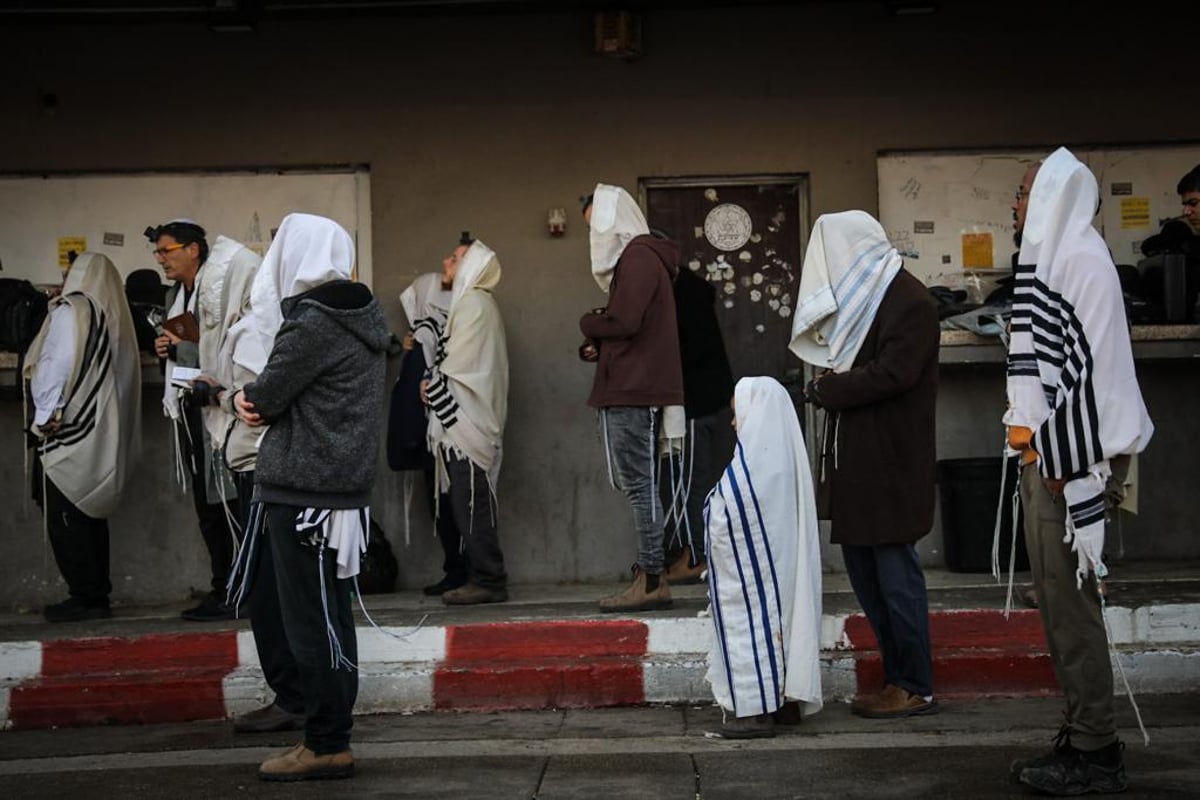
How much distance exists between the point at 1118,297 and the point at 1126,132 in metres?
4.04

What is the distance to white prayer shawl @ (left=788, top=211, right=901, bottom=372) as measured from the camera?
6.38m

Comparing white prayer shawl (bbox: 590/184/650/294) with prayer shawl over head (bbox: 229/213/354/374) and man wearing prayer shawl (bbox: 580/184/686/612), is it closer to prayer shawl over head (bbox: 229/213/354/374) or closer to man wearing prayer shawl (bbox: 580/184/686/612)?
man wearing prayer shawl (bbox: 580/184/686/612)

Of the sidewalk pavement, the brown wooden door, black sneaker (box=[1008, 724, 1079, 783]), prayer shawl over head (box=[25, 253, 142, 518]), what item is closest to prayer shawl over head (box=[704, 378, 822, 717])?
the sidewalk pavement

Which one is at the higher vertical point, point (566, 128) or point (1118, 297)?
point (566, 128)

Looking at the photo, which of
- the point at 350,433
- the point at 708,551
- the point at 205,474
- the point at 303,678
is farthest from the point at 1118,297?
the point at 205,474

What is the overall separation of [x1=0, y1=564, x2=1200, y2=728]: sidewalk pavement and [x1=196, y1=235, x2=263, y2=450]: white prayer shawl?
3.32 feet

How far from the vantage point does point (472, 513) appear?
8.11 metres

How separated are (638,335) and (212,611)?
2.51m

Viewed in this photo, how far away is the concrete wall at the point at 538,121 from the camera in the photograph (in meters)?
8.88

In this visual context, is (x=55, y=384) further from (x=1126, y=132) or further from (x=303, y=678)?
(x=1126, y=132)

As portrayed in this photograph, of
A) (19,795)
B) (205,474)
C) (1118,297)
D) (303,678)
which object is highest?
(1118,297)

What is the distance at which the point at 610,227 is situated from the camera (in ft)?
25.5

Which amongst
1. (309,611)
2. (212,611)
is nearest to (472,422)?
(212,611)

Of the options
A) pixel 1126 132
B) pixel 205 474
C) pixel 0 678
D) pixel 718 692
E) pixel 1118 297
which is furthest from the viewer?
pixel 1126 132
